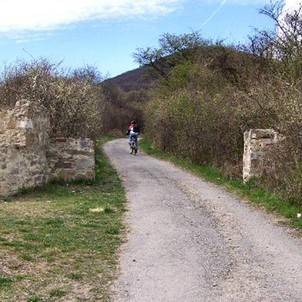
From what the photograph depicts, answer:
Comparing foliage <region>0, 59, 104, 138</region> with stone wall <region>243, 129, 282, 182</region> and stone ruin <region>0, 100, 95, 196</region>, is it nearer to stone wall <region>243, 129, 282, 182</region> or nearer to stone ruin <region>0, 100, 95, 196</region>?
stone ruin <region>0, 100, 95, 196</region>

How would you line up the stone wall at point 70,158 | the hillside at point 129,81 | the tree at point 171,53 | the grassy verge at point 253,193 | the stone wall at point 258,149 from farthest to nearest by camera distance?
the hillside at point 129,81 → the tree at point 171,53 → the stone wall at point 70,158 → the stone wall at point 258,149 → the grassy verge at point 253,193

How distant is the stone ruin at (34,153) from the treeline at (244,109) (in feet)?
15.4

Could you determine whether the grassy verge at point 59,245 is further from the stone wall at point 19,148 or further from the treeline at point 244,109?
the treeline at point 244,109

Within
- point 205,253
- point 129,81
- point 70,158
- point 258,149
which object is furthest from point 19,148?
point 129,81

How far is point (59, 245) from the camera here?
8.17m

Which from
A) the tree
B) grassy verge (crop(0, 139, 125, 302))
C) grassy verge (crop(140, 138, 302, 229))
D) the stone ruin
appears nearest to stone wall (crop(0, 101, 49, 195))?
the stone ruin

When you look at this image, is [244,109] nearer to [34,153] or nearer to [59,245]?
[34,153]

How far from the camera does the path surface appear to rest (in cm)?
617

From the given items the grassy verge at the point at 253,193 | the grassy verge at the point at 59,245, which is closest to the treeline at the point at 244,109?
the grassy verge at the point at 253,193

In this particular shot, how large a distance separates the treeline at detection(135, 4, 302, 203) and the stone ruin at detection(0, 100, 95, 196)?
469 centimetres

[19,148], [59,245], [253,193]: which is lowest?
[59,245]

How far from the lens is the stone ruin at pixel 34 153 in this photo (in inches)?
527

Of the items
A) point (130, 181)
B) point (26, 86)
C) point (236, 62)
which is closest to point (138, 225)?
point (130, 181)

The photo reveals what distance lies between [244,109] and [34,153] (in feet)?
22.0
